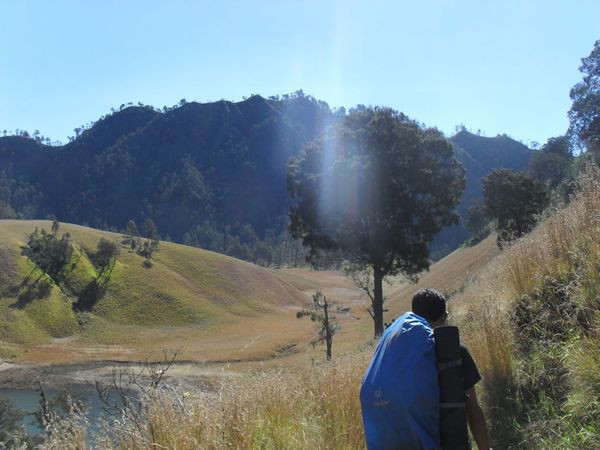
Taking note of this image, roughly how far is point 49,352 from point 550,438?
60.3 m

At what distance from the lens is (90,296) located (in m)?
73.0

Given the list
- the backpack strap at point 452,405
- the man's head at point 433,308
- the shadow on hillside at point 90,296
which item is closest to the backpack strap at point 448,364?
the backpack strap at point 452,405

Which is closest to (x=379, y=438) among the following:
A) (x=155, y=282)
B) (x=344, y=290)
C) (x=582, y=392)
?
(x=582, y=392)

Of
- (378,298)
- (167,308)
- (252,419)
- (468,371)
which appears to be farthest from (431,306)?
(167,308)

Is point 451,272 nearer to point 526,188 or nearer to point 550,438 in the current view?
point 526,188

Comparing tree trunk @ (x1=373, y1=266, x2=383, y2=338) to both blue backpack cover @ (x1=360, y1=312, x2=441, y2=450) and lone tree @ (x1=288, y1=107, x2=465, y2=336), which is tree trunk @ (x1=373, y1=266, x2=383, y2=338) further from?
blue backpack cover @ (x1=360, y1=312, x2=441, y2=450)

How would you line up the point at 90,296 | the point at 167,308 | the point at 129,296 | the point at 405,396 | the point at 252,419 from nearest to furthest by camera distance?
the point at 405,396 < the point at 252,419 < the point at 90,296 < the point at 167,308 < the point at 129,296

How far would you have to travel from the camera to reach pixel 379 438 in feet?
11.0

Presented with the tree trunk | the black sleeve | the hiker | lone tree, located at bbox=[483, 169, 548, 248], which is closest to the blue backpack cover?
the hiker

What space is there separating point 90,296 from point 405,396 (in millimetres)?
75811

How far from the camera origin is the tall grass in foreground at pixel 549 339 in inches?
168

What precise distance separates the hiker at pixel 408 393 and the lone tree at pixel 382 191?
2209 centimetres

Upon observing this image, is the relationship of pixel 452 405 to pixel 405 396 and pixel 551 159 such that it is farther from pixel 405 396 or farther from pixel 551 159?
pixel 551 159

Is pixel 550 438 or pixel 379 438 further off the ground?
pixel 379 438
